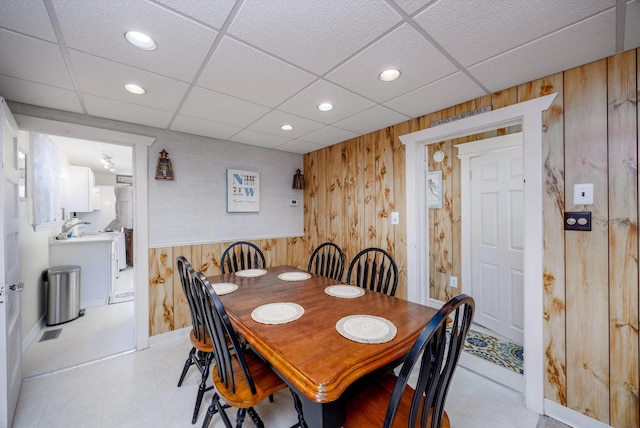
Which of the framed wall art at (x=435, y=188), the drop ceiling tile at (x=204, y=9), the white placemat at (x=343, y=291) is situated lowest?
the white placemat at (x=343, y=291)

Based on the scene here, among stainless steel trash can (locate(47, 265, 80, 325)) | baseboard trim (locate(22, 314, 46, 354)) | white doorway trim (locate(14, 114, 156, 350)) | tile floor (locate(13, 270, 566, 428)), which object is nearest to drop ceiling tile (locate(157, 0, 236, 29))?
white doorway trim (locate(14, 114, 156, 350))

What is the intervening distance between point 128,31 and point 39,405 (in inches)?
98.7

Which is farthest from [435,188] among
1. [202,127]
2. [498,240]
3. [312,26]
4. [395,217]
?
[202,127]

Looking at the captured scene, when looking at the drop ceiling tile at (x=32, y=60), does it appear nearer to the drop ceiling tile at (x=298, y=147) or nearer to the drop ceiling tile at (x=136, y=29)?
the drop ceiling tile at (x=136, y=29)

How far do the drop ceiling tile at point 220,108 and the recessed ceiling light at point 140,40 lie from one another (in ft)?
1.62

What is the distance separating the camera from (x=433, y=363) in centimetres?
95

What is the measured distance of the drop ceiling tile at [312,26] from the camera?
1133mm

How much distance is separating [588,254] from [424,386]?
4.86 ft

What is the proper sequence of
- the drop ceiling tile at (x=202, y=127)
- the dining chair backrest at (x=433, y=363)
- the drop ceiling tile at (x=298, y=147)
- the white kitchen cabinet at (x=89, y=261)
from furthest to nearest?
the white kitchen cabinet at (x=89, y=261), the drop ceiling tile at (x=298, y=147), the drop ceiling tile at (x=202, y=127), the dining chair backrest at (x=433, y=363)

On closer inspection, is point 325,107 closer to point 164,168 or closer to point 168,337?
point 164,168

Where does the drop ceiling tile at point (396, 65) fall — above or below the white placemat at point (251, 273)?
above

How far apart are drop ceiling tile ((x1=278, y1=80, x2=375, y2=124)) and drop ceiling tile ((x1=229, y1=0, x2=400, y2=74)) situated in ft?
1.29

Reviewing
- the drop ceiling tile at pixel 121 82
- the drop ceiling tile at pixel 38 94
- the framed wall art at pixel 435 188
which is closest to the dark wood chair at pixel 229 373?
the drop ceiling tile at pixel 121 82

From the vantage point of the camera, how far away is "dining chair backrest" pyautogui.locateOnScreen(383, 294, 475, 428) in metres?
0.85
